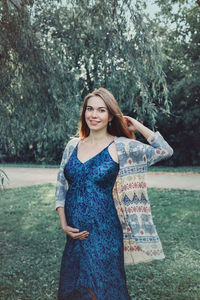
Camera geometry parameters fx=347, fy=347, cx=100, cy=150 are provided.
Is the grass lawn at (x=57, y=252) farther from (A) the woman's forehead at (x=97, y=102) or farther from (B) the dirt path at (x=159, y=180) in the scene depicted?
(A) the woman's forehead at (x=97, y=102)

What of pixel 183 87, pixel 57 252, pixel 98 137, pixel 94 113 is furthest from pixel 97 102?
pixel 183 87

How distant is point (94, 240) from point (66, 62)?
10.2 feet

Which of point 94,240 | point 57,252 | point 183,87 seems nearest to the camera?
point 94,240

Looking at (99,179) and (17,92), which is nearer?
(99,179)

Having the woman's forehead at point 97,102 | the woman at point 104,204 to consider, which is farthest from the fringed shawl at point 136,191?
the woman's forehead at point 97,102

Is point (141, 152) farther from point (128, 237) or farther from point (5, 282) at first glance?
point (5, 282)

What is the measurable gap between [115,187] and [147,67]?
2.25 metres

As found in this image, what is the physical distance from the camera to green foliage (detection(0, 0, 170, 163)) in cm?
406

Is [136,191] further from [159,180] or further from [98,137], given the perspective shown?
[159,180]

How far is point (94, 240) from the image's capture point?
6.88 feet

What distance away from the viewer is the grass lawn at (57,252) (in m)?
3.96

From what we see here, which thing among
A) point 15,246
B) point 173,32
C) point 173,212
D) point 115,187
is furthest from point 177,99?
point 115,187

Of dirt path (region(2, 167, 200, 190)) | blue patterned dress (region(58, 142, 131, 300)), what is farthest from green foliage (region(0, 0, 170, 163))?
dirt path (region(2, 167, 200, 190))

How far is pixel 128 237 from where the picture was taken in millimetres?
2305
